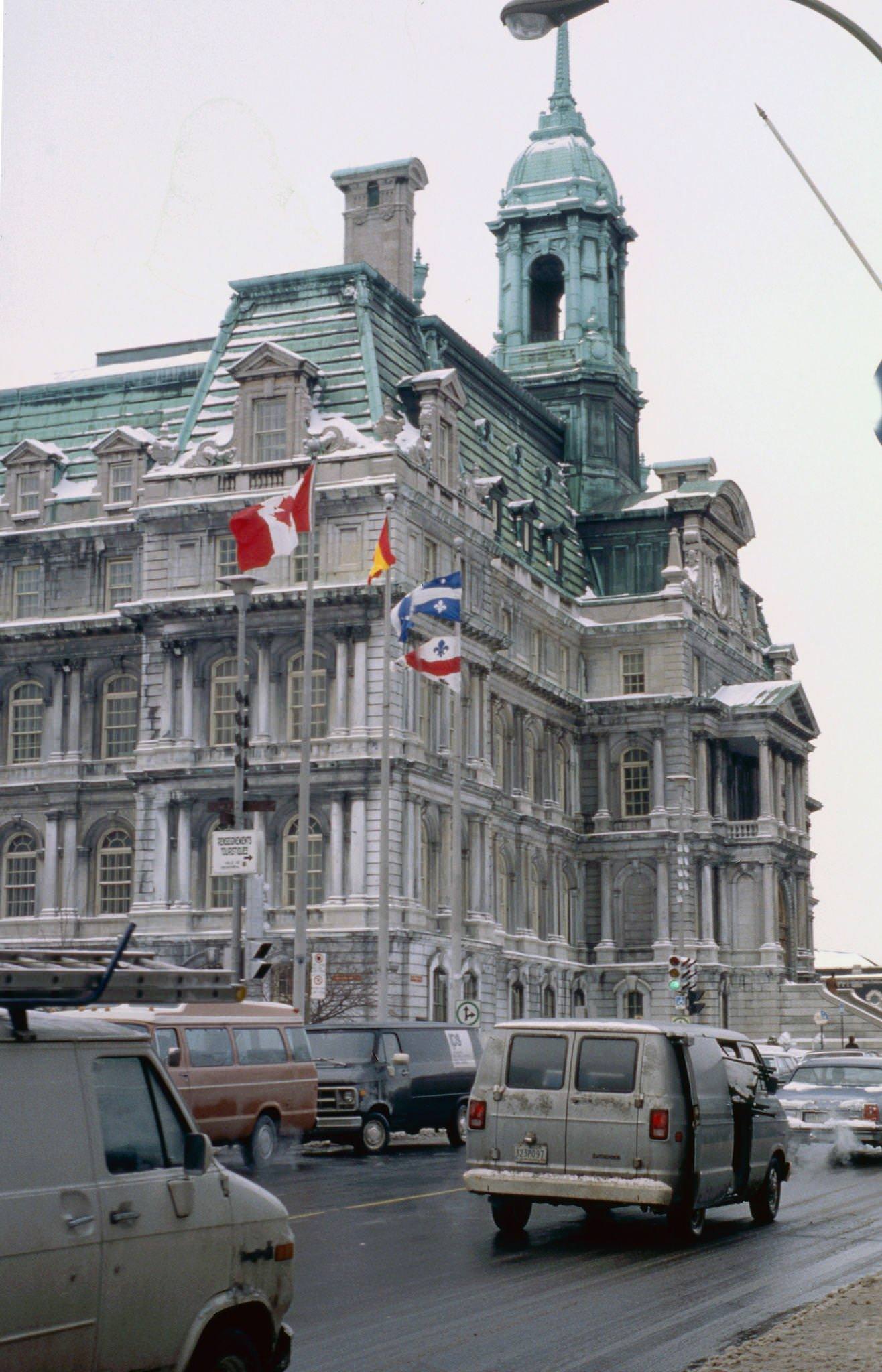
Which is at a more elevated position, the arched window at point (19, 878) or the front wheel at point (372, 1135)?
the arched window at point (19, 878)

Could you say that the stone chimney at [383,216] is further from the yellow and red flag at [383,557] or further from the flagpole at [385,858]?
the yellow and red flag at [383,557]

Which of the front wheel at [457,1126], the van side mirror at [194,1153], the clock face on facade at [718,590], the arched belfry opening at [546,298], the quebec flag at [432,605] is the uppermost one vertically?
the arched belfry opening at [546,298]

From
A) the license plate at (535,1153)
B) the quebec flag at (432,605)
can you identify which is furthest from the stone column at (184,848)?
the license plate at (535,1153)

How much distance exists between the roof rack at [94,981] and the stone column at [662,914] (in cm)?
6316

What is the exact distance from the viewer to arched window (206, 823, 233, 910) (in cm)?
5625

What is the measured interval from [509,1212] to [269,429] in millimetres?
42279

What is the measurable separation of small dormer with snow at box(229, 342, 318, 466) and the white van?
1922 inches

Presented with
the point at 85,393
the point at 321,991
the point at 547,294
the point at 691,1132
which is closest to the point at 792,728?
the point at 547,294

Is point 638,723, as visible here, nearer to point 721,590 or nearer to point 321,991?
point 721,590

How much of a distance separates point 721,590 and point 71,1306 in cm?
7356

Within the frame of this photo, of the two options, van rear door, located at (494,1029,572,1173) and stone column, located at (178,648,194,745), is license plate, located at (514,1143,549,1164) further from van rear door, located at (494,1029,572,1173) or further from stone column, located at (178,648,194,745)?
stone column, located at (178,648,194,745)

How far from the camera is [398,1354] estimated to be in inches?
466

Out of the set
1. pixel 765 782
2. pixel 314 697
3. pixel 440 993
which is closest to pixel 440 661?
pixel 314 697

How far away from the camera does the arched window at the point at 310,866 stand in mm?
55156
